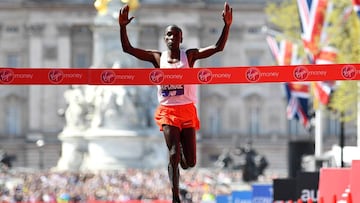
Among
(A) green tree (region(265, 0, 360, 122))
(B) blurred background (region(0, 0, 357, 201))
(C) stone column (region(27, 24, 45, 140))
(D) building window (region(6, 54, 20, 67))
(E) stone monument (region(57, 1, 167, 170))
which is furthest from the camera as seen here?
(D) building window (region(6, 54, 20, 67))

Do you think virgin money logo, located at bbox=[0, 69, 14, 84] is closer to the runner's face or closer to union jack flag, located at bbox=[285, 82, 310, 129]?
the runner's face

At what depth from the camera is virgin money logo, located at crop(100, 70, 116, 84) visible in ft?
61.1

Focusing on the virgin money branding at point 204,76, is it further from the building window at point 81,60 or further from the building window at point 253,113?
the building window at point 253,113

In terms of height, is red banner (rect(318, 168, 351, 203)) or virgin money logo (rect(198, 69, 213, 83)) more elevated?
virgin money logo (rect(198, 69, 213, 83))

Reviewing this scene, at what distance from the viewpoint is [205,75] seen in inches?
734

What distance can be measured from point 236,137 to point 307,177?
10233 cm

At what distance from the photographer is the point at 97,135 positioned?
276ft

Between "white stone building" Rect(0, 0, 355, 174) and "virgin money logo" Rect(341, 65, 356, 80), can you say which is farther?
"white stone building" Rect(0, 0, 355, 174)

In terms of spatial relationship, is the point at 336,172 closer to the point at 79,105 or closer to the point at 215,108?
the point at 79,105

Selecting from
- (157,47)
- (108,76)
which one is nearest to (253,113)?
(157,47)

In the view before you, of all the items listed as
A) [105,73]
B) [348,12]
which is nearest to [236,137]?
[348,12]

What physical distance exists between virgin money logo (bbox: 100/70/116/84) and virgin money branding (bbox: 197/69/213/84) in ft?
3.07

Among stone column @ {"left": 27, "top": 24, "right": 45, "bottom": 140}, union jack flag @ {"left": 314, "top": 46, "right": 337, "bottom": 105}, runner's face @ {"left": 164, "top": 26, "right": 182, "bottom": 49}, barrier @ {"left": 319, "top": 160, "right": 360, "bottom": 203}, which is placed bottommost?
barrier @ {"left": 319, "top": 160, "right": 360, "bottom": 203}

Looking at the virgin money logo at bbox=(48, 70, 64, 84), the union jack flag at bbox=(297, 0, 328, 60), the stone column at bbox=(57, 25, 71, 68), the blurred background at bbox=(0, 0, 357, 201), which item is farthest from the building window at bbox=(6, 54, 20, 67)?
the virgin money logo at bbox=(48, 70, 64, 84)
